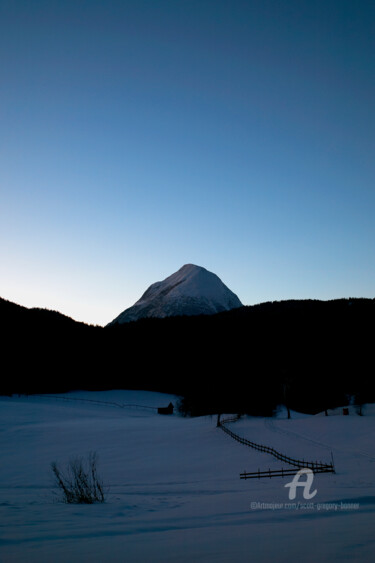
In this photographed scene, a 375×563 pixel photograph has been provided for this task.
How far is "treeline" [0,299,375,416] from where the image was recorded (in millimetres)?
60500

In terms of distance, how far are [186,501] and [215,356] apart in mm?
61858

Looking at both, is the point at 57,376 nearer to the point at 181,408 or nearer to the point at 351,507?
the point at 181,408

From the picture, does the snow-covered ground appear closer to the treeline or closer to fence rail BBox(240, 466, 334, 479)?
fence rail BBox(240, 466, 334, 479)

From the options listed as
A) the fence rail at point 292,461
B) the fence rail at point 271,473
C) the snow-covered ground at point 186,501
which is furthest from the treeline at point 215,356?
the fence rail at point 271,473

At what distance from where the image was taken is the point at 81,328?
10431 centimetres

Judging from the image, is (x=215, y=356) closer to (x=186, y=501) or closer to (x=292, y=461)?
(x=292, y=461)

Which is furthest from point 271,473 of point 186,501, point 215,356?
point 215,356

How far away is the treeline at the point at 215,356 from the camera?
60500mm

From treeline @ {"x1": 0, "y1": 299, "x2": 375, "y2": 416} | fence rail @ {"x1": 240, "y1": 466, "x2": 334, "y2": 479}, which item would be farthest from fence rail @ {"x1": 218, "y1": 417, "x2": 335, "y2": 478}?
treeline @ {"x1": 0, "y1": 299, "x2": 375, "y2": 416}

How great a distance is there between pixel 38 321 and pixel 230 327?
162ft

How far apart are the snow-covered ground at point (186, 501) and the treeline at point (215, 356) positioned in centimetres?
2047

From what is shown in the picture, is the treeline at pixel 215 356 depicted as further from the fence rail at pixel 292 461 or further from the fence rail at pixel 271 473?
the fence rail at pixel 271 473

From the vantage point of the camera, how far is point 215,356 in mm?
73438

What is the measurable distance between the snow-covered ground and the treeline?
2047 centimetres
